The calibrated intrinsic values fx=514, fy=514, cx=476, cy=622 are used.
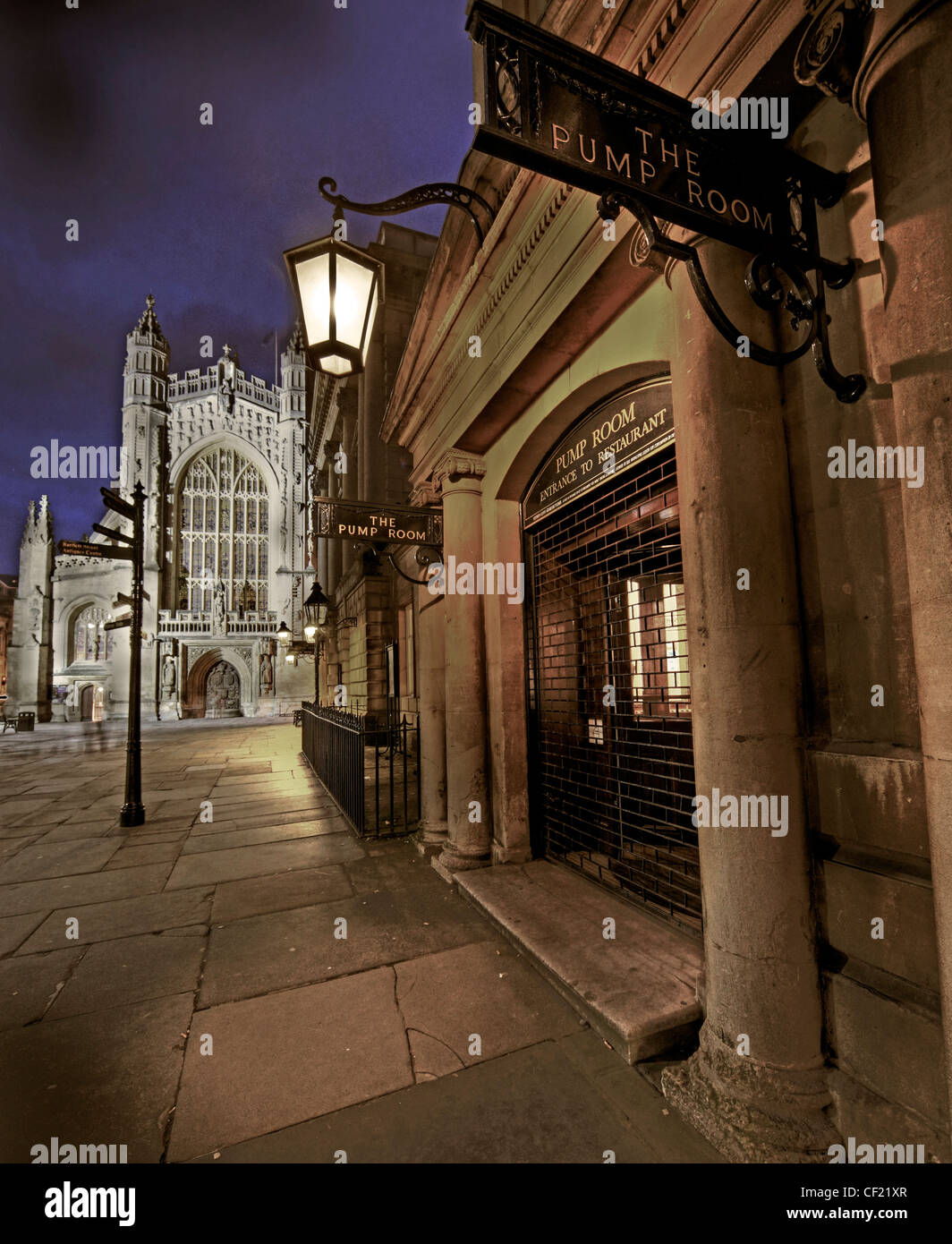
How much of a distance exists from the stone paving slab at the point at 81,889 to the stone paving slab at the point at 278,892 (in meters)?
0.83

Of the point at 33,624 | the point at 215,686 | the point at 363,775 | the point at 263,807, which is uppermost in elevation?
the point at 33,624

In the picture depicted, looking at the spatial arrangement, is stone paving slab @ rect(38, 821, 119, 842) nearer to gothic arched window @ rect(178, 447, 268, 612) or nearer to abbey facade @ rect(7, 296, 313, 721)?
abbey facade @ rect(7, 296, 313, 721)

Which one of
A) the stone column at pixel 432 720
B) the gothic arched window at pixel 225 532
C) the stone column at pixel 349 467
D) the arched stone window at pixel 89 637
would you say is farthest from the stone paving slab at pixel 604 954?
the arched stone window at pixel 89 637

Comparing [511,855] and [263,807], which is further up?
[511,855]

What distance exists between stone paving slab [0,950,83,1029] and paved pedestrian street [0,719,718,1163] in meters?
0.02

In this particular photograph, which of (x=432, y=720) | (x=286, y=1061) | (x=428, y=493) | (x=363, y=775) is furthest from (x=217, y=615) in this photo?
(x=286, y=1061)

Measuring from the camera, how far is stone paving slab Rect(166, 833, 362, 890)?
16.8ft

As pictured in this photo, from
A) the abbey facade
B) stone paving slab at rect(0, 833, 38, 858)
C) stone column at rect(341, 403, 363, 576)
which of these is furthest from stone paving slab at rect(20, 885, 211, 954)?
the abbey facade

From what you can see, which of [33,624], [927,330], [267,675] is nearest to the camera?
[927,330]

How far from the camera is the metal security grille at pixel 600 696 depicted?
415cm

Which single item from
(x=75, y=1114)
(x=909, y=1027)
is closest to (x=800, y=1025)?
(x=909, y=1027)

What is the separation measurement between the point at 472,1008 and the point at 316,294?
14.6ft

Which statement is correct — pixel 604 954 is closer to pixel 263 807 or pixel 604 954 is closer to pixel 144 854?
pixel 144 854

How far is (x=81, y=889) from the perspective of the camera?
486 centimetres
